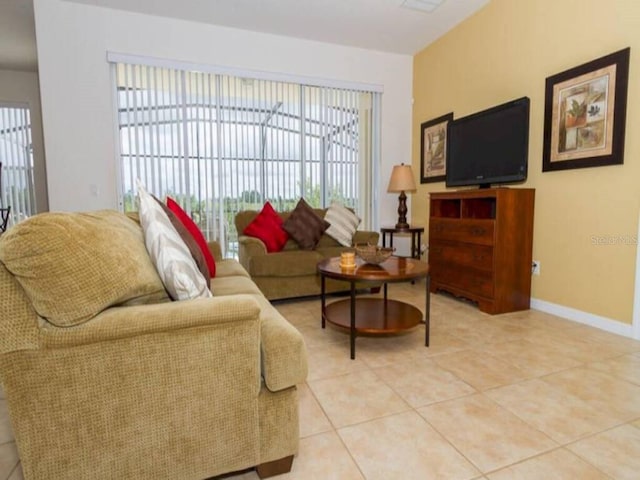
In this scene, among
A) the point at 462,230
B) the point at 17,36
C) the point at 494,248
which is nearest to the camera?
the point at 494,248

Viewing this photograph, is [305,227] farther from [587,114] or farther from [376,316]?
[587,114]

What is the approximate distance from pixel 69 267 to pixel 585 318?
10.6 feet

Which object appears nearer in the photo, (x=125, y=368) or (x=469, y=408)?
(x=125, y=368)

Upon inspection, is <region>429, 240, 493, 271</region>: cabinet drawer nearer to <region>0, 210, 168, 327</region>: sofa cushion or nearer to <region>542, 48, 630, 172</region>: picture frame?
<region>542, 48, 630, 172</region>: picture frame

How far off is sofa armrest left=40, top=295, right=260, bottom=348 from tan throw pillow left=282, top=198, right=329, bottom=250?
2.41m

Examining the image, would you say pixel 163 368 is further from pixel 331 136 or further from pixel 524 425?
pixel 331 136

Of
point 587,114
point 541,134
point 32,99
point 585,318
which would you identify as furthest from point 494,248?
point 32,99

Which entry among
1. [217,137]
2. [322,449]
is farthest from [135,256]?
[217,137]

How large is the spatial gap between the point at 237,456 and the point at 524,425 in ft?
3.82

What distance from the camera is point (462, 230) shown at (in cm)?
319

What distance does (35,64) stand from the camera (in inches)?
187

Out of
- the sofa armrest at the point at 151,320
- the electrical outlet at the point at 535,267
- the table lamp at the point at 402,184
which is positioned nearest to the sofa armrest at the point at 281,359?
the sofa armrest at the point at 151,320

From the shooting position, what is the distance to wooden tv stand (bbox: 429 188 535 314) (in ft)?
9.38

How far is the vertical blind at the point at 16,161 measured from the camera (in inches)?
197
